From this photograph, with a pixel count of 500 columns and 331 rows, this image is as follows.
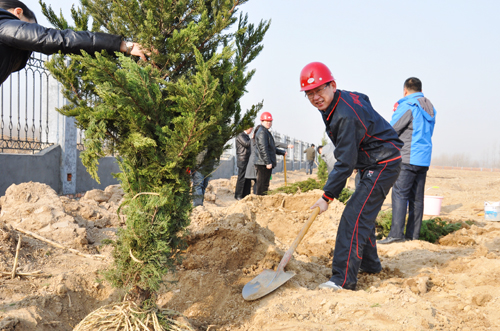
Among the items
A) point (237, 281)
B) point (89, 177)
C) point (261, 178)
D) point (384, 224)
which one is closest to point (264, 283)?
point (237, 281)

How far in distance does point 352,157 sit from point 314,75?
2.77 feet

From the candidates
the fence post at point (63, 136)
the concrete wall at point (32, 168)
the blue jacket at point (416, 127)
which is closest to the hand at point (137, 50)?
the blue jacket at point (416, 127)

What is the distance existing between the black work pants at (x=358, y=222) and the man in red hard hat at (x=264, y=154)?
15.5 ft

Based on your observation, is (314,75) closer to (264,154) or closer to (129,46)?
(129,46)

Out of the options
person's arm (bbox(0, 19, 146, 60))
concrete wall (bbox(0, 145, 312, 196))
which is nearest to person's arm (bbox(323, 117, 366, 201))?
person's arm (bbox(0, 19, 146, 60))

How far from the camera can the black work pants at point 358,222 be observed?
11.6ft

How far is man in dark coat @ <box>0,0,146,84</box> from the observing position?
95.4 inches

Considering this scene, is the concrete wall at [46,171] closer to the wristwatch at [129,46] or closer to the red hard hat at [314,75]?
the red hard hat at [314,75]

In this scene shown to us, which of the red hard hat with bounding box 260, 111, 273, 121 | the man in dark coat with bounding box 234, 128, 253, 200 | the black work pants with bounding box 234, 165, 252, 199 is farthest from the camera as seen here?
the black work pants with bounding box 234, 165, 252, 199

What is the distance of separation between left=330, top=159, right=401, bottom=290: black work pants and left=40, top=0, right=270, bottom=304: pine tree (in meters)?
1.49

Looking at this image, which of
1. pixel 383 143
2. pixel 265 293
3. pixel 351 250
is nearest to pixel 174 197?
pixel 265 293

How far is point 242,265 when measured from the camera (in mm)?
3811

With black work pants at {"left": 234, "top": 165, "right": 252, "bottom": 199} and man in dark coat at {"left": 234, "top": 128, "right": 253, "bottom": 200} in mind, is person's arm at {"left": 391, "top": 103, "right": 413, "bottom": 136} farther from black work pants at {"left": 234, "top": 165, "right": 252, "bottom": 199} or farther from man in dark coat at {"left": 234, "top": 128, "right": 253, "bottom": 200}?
black work pants at {"left": 234, "top": 165, "right": 252, "bottom": 199}

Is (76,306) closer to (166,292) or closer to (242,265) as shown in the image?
(166,292)
